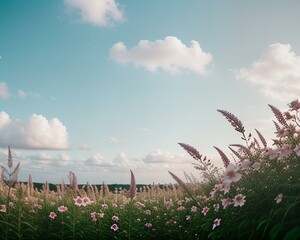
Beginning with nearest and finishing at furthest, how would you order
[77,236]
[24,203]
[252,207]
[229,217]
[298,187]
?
[298,187], [252,207], [229,217], [77,236], [24,203]

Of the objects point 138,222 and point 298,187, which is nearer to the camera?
point 298,187

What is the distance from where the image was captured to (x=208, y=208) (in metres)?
5.36

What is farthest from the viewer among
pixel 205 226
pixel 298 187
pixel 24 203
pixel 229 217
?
pixel 24 203

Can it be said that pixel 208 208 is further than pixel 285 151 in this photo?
Yes

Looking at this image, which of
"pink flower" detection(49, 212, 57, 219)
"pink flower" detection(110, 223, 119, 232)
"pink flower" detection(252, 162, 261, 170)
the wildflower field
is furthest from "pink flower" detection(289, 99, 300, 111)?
"pink flower" detection(49, 212, 57, 219)

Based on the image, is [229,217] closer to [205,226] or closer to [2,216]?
[205,226]

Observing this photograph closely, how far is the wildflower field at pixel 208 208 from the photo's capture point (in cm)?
390

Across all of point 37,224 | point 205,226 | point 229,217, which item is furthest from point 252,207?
point 37,224

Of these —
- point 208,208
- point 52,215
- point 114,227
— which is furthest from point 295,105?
point 52,215

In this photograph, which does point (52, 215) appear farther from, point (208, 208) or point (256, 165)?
point (256, 165)

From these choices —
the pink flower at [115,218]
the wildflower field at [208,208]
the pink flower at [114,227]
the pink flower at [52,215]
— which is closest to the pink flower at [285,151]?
the wildflower field at [208,208]

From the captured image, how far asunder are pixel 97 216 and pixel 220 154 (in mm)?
3675

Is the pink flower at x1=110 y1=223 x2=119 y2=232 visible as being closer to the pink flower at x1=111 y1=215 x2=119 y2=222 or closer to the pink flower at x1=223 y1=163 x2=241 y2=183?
the pink flower at x1=111 y1=215 x2=119 y2=222

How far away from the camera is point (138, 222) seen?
771 cm
